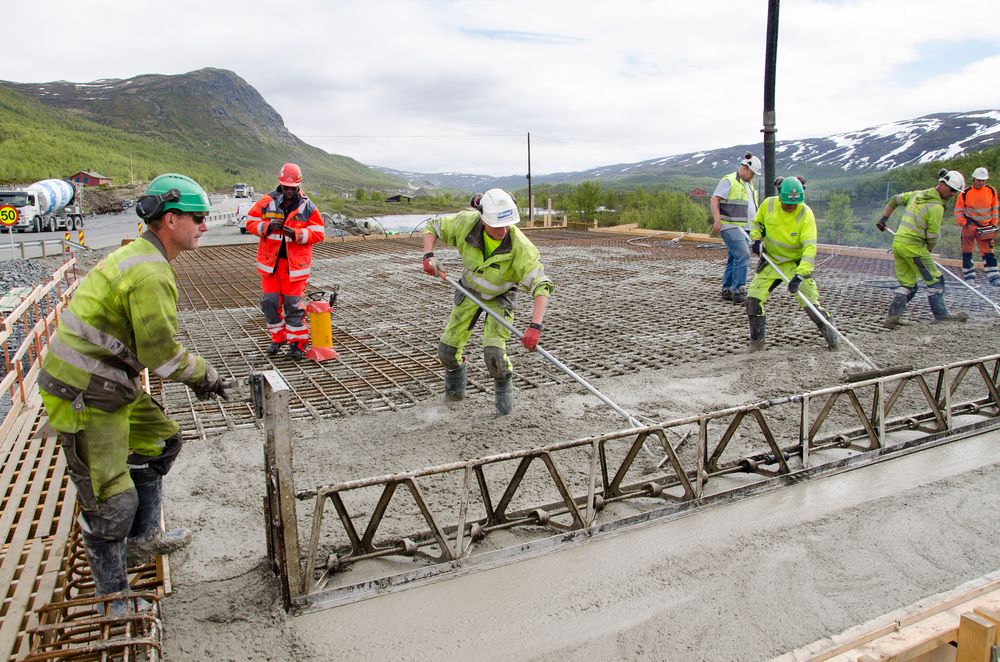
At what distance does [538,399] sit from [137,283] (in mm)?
3355

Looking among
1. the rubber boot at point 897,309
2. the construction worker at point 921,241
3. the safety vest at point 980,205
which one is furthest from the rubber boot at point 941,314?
the safety vest at point 980,205

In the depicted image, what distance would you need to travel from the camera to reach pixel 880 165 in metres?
39.8

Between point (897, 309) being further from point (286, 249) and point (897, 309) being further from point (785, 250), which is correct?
point (286, 249)

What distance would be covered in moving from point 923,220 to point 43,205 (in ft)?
86.9

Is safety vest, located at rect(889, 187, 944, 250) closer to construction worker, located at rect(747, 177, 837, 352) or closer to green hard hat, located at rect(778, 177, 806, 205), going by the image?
construction worker, located at rect(747, 177, 837, 352)

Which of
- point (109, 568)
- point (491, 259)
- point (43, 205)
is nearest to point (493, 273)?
point (491, 259)

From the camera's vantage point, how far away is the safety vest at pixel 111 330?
8.17 ft

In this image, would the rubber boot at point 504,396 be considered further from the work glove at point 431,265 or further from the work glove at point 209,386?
the work glove at point 209,386

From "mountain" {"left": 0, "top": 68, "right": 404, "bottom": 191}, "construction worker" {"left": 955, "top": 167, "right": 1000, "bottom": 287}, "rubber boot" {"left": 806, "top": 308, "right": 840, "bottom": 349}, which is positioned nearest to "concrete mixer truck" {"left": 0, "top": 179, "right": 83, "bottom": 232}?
"rubber boot" {"left": 806, "top": 308, "right": 840, "bottom": 349}

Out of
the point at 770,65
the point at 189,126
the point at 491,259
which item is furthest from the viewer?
the point at 189,126

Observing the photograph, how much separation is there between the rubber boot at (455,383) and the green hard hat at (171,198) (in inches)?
106

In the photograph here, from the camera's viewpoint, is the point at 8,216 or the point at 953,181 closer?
the point at 953,181

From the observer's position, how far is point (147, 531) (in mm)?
3068

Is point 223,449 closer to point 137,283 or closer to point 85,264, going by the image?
point 137,283
